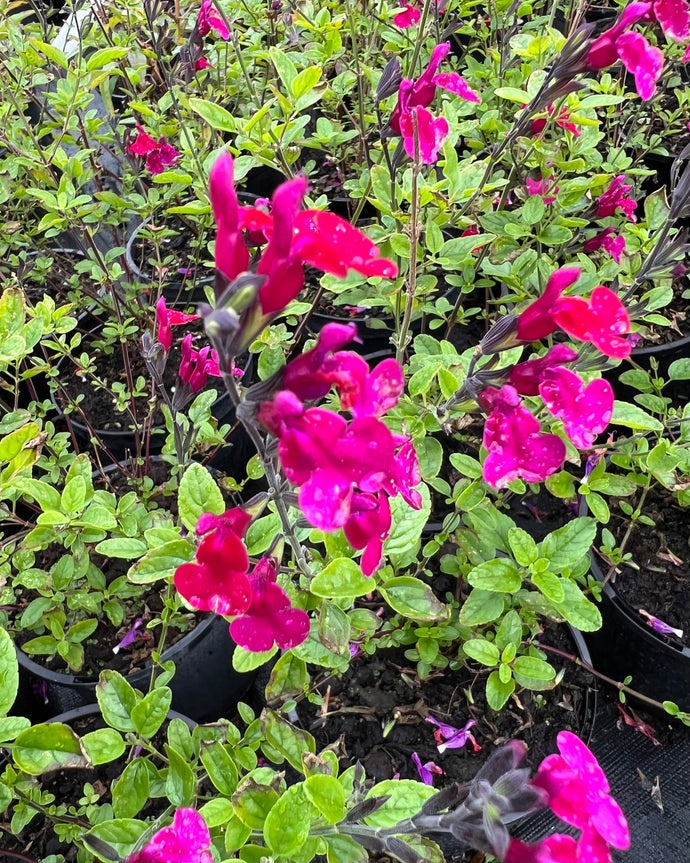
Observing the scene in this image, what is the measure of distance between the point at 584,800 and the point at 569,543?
1.78 feet

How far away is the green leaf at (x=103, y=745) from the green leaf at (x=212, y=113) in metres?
0.96

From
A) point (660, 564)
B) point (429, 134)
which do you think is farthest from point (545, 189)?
point (660, 564)

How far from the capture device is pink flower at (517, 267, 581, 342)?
707 mm

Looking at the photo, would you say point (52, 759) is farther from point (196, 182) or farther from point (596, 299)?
point (196, 182)

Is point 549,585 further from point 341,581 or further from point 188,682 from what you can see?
point 188,682

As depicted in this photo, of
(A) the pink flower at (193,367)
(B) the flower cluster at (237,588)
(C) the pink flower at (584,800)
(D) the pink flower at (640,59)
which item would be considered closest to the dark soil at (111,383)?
(A) the pink flower at (193,367)

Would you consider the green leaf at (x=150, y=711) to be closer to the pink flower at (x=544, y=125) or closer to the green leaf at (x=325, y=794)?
the green leaf at (x=325, y=794)

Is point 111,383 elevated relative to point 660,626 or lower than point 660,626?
elevated

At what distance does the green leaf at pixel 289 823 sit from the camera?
0.65 meters

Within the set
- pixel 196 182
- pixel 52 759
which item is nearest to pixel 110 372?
pixel 196 182

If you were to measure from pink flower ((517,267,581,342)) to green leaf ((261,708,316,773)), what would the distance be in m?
0.58

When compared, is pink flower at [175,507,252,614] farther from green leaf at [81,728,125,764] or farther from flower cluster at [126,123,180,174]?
flower cluster at [126,123,180,174]

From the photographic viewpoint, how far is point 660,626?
54.1 inches

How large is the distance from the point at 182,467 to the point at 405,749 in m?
0.71
